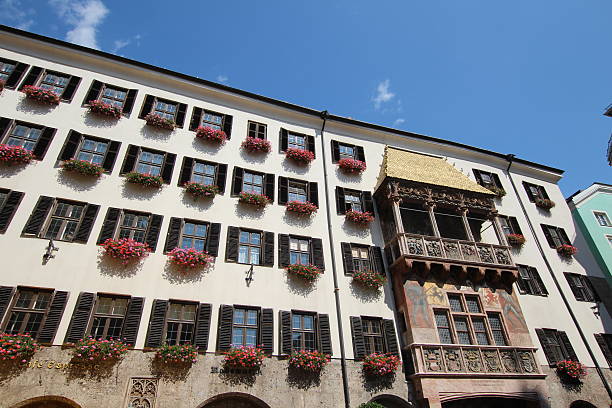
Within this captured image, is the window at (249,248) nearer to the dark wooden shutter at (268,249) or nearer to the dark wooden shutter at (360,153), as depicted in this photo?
the dark wooden shutter at (268,249)

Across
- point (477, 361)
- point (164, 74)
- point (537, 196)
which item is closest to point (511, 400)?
point (477, 361)

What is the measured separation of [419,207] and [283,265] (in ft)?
29.6

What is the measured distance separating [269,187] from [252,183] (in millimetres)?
871

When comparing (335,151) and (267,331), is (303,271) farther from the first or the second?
(335,151)

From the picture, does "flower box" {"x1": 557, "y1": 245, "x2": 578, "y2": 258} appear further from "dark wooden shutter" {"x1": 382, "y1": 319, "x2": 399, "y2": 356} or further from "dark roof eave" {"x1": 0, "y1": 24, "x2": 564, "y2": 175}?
"dark wooden shutter" {"x1": 382, "y1": 319, "x2": 399, "y2": 356}

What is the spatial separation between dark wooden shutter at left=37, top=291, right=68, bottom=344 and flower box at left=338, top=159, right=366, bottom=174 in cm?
1415

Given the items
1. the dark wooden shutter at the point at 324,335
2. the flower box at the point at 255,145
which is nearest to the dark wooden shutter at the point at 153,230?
the flower box at the point at 255,145

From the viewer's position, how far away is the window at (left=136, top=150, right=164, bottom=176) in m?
17.4

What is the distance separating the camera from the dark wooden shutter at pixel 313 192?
1956 centimetres

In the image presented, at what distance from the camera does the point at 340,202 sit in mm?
20000

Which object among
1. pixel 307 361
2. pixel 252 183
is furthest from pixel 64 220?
pixel 307 361

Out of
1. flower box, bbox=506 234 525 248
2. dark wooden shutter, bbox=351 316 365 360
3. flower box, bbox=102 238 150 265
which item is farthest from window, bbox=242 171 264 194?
flower box, bbox=506 234 525 248

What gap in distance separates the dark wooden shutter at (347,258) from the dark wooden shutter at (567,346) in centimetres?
1174

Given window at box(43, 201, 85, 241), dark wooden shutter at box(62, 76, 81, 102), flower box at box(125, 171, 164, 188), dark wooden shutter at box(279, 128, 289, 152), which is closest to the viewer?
window at box(43, 201, 85, 241)
